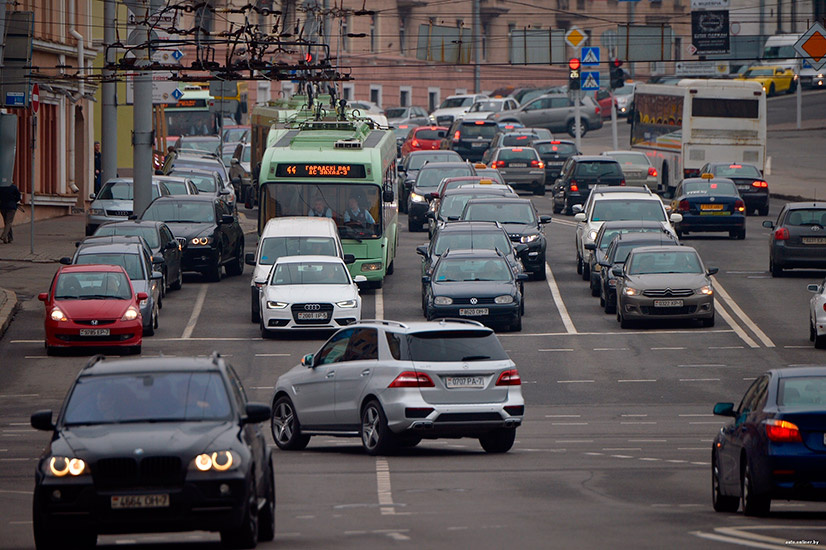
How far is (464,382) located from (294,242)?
16.2 meters

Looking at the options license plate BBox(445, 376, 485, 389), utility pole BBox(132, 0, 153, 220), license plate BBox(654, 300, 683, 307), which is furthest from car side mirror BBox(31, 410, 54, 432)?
utility pole BBox(132, 0, 153, 220)

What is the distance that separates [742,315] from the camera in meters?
32.0

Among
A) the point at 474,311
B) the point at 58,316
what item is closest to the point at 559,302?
the point at 474,311

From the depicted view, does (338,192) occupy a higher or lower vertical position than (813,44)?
lower

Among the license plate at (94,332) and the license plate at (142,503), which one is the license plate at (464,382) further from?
the license plate at (94,332)

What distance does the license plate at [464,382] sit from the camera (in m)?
17.3

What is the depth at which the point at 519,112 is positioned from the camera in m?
82.1

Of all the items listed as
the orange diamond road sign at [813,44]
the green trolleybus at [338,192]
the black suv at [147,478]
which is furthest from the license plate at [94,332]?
the orange diamond road sign at [813,44]

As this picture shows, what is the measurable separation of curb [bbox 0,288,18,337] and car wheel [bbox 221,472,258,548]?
19.1m

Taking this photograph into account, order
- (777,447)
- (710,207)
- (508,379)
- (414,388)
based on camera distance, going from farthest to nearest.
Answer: (710,207) → (508,379) → (414,388) → (777,447)

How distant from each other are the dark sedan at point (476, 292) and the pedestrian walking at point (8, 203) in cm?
1365

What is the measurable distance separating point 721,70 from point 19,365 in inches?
2528

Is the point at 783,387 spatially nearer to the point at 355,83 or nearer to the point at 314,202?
the point at 314,202

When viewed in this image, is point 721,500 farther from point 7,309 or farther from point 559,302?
point 559,302
